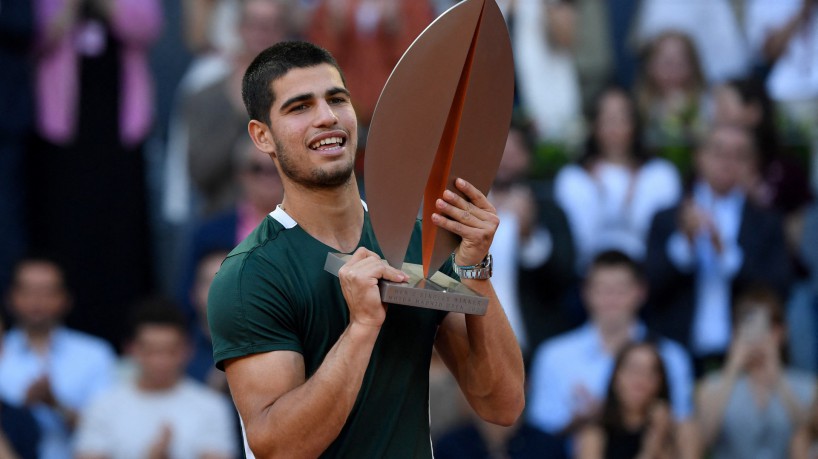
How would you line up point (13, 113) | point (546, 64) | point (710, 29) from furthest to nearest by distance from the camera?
point (710, 29), point (546, 64), point (13, 113)

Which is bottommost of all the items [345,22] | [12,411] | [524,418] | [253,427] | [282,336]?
[12,411]

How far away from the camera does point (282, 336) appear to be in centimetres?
299

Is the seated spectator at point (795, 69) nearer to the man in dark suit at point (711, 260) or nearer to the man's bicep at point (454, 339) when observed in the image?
the man in dark suit at point (711, 260)

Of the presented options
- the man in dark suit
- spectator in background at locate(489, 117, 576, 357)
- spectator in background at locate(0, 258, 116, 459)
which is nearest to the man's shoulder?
the man in dark suit

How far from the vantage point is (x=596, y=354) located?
21.9 feet

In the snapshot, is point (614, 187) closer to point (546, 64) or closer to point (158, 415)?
point (546, 64)

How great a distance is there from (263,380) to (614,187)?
4727 mm

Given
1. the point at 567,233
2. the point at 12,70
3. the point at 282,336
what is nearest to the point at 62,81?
the point at 12,70

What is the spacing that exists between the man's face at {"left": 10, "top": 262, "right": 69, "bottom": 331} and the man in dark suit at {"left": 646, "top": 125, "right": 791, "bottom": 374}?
3.20 m

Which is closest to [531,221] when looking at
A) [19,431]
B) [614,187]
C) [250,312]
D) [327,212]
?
[614,187]

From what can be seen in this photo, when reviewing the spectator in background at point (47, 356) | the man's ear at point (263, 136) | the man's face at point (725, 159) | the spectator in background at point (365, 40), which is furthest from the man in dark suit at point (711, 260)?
the man's ear at point (263, 136)

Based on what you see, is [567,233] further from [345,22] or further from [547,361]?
[345,22]

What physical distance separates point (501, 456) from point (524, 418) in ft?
1.28

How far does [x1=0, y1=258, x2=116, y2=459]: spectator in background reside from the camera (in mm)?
6473
